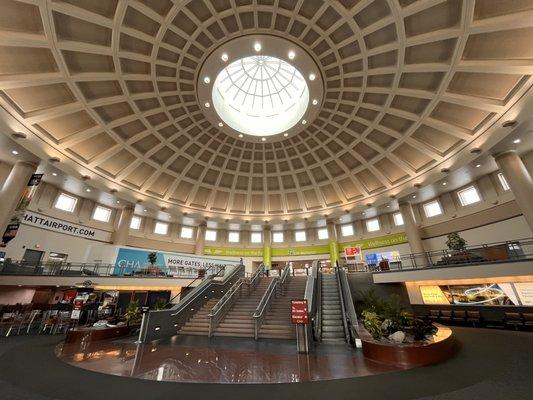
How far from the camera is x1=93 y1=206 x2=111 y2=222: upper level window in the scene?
23.4 m

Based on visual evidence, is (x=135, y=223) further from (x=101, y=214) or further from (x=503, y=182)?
(x=503, y=182)

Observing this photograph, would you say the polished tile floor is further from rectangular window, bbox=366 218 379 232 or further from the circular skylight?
rectangular window, bbox=366 218 379 232

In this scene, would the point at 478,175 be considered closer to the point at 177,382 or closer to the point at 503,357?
the point at 503,357

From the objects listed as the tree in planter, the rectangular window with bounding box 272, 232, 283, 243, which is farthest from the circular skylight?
the rectangular window with bounding box 272, 232, 283, 243

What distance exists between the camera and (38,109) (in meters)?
14.1

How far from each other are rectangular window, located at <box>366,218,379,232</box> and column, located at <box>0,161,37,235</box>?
30597 mm

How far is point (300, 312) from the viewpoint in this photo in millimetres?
8641

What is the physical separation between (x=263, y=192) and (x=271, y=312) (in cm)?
1626

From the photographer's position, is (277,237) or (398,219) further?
(277,237)

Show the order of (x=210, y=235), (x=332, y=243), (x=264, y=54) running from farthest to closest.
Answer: (x=210, y=235), (x=332, y=243), (x=264, y=54)

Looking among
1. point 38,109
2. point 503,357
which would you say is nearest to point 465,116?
point 503,357

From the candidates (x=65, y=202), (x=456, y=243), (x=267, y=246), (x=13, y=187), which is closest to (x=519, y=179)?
(x=456, y=243)

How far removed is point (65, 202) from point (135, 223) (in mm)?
6549

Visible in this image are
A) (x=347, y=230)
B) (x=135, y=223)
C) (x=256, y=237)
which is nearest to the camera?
(x=135, y=223)
